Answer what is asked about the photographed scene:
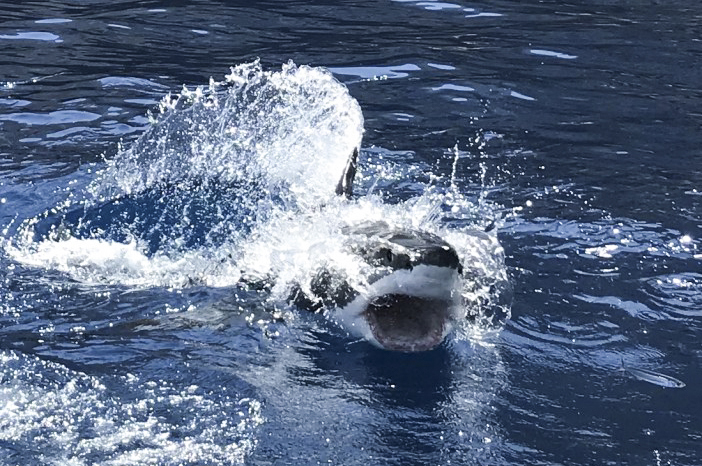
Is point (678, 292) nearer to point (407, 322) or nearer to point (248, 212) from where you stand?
point (407, 322)

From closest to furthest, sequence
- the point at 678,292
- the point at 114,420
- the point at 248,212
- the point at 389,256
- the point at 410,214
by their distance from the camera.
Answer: the point at 114,420
the point at 389,256
the point at 678,292
the point at 410,214
the point at 248,212

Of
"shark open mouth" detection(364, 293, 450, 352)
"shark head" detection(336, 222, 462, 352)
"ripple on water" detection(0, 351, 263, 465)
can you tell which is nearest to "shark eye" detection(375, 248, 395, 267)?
"shark head" detection(336, 222, 462, 352)

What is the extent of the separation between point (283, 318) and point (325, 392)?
31.5 inches

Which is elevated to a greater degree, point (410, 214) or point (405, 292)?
point (405, 292)

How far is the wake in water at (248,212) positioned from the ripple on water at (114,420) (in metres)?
1.04

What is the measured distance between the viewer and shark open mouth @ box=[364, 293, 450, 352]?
19.0 ft

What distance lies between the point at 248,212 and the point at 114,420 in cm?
296

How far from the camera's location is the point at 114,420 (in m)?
5.12

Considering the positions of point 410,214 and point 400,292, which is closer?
point 400,292

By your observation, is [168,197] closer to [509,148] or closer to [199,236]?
[199,236]

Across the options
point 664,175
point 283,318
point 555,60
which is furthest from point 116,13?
point 283,318

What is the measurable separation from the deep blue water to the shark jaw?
82mm

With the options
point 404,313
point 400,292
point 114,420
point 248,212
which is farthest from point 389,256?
point 248,212

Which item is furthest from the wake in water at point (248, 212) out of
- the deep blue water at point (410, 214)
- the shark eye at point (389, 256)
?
the shark eye at point (389, 256)
